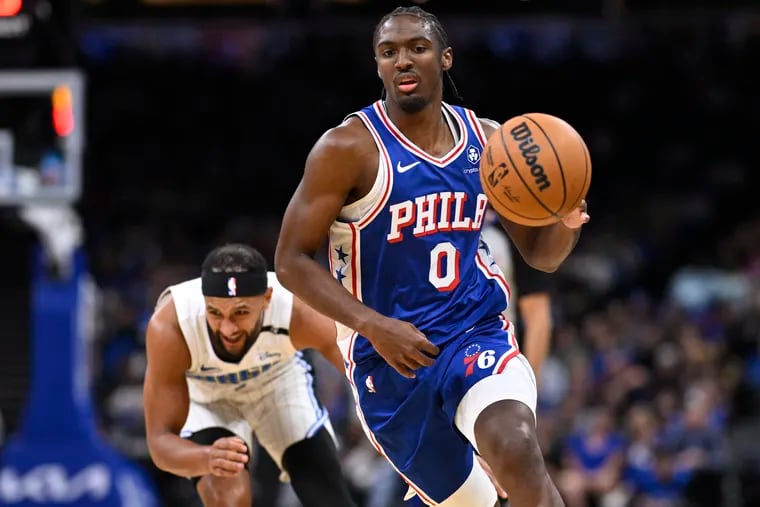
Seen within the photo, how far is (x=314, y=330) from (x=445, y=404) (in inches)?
50.8

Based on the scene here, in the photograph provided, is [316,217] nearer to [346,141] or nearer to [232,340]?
[346,141]

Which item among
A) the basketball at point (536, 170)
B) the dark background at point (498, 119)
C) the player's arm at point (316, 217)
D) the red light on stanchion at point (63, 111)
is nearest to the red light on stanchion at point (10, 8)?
the red light on stanchion at point (63, 111)

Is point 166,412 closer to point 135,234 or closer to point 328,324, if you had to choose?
point 328,324

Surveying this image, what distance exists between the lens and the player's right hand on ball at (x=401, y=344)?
4.33 m

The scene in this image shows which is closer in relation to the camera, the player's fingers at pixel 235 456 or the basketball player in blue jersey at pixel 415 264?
the basketball player in blue jersey at pixel 415 264

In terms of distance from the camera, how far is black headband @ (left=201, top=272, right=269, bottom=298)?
545 centimetres

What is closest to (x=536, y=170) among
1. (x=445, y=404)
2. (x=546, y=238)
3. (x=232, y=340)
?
(x=546, y=238)

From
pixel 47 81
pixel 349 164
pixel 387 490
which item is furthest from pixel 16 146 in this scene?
pixel 349 164

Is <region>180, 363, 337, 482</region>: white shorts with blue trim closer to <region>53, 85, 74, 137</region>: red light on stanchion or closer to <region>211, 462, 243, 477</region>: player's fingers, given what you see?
<region>211, 462, 243, 477</region>: player's fingers

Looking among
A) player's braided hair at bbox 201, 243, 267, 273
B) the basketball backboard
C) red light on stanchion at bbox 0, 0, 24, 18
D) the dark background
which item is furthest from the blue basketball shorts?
the dark background

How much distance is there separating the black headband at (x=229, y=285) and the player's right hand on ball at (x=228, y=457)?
2.14 feet

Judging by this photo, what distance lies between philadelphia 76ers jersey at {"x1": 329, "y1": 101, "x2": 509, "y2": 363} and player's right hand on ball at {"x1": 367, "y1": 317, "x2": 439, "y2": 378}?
253 millimetres

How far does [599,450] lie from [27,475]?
15.5 feet

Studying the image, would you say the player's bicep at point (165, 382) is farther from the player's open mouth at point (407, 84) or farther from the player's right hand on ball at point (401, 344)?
the player's open mouth at point (407, 84)
